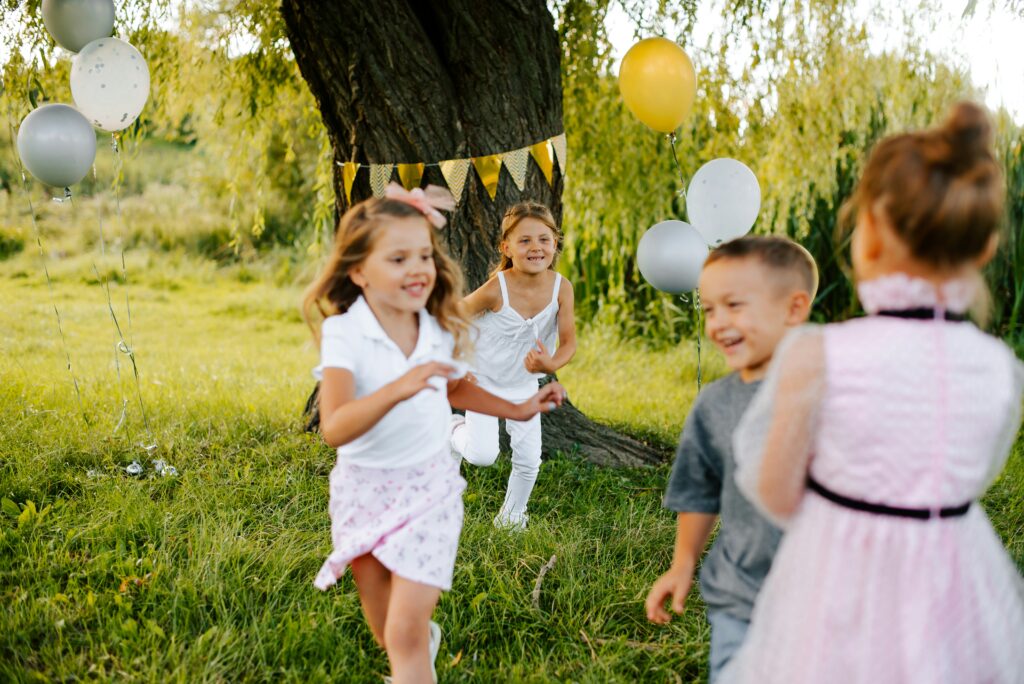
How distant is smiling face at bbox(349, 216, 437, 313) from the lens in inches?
87.0

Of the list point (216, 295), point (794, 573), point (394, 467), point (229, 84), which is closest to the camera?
point (794, 573)

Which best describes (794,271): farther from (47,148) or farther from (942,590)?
(47,148)

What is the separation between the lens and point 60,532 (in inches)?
138

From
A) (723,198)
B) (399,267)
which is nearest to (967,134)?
(399,267)

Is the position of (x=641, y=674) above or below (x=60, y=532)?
below

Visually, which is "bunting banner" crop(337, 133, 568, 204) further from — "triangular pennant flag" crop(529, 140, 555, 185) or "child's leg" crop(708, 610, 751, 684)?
"child's leg" crop(708, 610, 751, 684)

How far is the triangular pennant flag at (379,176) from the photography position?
14.0 ft

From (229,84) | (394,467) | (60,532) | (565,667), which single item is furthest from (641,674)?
(229,84)

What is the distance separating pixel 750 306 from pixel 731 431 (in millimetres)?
267

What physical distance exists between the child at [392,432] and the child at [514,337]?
4.87 feet

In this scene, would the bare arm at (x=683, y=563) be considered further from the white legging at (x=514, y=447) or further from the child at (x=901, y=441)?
the white legging at (x=514, y=447)

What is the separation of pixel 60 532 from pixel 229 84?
3.17m

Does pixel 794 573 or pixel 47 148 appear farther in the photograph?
pixel 47 148

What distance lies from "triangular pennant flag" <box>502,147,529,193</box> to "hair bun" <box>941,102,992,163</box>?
2.98 metres
